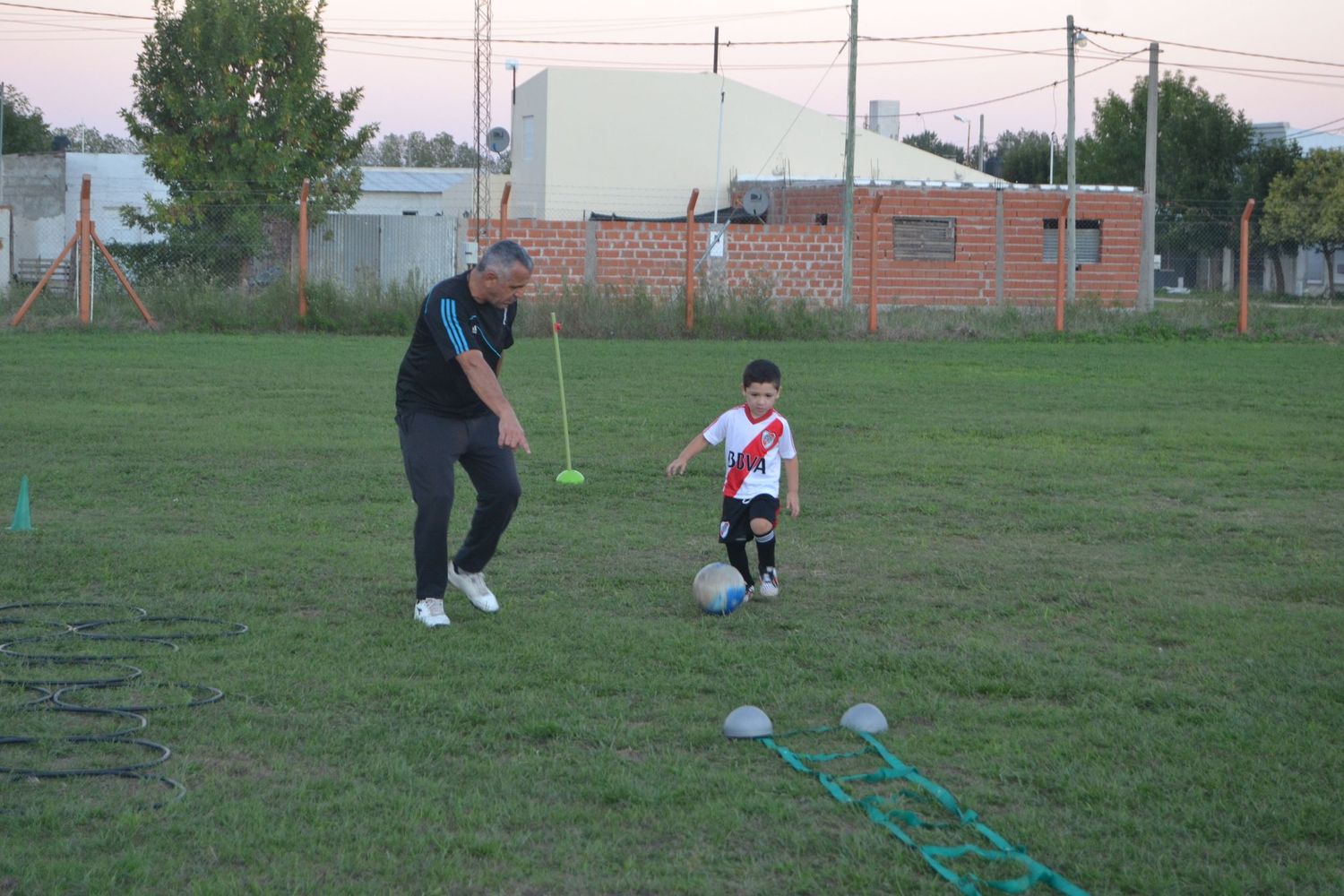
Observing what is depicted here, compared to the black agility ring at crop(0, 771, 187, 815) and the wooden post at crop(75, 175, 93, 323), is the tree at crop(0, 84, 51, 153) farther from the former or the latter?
the black agility ring at crop(0, 771, 187, 815)

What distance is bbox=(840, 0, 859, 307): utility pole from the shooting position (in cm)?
2586

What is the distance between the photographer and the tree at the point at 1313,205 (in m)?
44.8

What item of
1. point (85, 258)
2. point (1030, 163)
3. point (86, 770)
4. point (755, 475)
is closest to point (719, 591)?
point (755, 475)


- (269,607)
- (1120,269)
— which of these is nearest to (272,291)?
(269,607)

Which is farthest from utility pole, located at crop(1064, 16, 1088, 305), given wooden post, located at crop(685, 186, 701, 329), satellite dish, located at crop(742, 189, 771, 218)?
wooden post, located at crop(685, 186, 701, 329)

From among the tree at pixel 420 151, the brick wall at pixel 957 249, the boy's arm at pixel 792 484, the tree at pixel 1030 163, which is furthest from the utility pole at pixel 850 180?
the tree at pixel 420 151

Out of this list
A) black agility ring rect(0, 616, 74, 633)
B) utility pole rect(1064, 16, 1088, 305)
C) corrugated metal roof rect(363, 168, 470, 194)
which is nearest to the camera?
black agility ring rect(0, 616, 74, 633)

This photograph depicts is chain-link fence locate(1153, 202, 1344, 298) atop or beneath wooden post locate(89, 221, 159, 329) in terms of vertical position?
atop

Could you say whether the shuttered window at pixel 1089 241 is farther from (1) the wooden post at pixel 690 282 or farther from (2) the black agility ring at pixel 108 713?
(2) the black agility ring at pixel 108 713

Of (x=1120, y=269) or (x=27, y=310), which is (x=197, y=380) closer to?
(x=27, y=310)

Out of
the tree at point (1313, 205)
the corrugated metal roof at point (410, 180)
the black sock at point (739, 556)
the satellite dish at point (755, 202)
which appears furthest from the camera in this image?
the corrugated metal roof at point (410, 180)

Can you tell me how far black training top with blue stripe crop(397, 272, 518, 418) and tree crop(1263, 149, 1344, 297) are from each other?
43732mm

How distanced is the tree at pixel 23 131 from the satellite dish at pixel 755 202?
147 feet

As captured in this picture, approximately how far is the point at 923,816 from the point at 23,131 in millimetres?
73059
